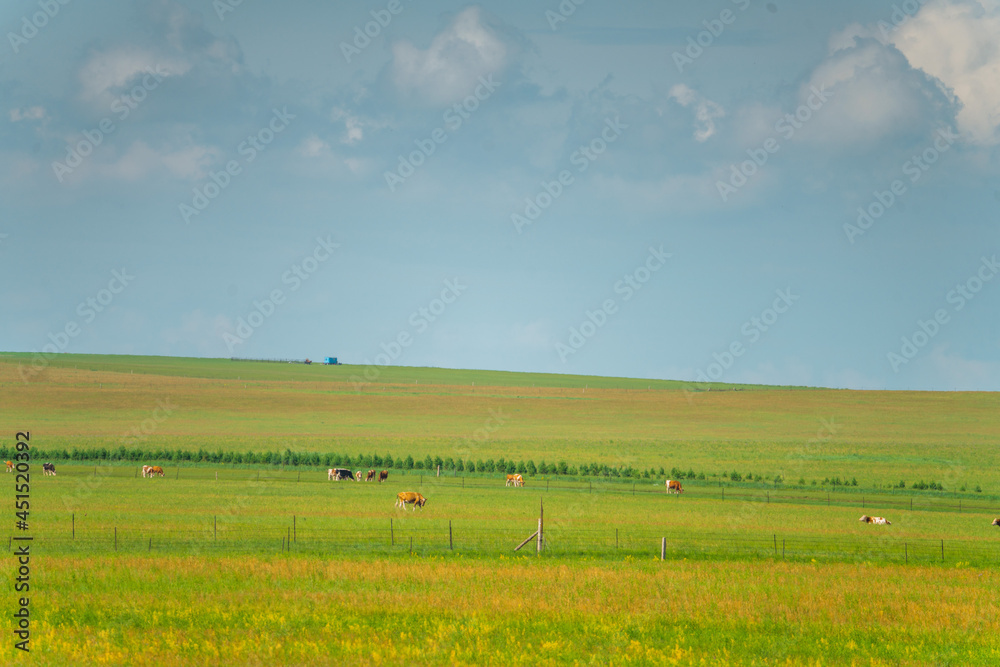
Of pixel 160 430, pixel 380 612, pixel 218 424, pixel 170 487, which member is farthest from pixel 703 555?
pixel 218 424

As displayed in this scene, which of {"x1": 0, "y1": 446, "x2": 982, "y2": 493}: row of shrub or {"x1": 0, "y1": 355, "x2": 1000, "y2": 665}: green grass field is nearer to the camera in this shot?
{"x1": 0, "y1": 355, "x2": 1000, "y2": 665}: green grass field

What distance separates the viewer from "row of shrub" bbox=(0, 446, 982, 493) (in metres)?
70.9

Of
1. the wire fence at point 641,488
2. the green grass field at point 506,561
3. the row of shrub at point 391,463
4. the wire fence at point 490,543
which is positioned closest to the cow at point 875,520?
the green grass field at point 506,561

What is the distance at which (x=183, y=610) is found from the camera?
24.2m

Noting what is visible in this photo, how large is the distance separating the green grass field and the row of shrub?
1.78 metres

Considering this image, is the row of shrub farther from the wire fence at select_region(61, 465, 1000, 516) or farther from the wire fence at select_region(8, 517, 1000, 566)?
the wire fence at select_region(8, 517, 1000, 566)

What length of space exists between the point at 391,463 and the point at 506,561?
4299 centimetres

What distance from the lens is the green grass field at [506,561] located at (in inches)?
865

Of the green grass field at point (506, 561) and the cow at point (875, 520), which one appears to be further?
the cow at point (875, 520)

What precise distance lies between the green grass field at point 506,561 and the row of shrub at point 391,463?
178cm

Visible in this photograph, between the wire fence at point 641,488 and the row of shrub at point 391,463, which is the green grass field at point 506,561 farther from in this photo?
the row of shrub at point 391,463

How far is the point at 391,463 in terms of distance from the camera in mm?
75562

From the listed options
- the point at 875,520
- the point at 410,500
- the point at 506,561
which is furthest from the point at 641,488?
the point at 506,561

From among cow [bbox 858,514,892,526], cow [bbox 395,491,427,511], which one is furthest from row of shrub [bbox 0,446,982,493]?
cow [bbox 858,514,892,526]
